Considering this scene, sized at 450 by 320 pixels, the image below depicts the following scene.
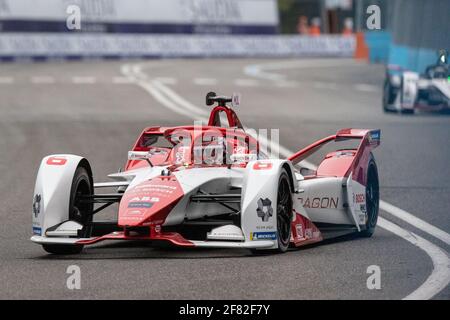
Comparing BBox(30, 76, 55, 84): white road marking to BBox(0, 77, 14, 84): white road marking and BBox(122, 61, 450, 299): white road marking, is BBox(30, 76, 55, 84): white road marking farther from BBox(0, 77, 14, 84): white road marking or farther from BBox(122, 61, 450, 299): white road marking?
BBox(122, 61, 450, 299): white road marking

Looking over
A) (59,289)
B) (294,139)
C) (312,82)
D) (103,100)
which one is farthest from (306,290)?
(312,82)

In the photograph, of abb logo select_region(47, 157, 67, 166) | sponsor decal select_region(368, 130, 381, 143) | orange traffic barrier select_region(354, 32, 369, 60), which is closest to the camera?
abb logo select_region(47, 157, 67, 166)

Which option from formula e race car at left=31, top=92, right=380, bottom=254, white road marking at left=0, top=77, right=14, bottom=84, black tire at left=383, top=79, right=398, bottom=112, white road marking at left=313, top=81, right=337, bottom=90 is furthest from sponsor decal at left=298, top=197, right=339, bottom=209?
white road marking at left=313, top=81, right=337, bottom=90

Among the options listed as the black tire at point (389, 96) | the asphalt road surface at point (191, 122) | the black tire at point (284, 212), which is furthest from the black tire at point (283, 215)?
the black tire at point (389, 96)

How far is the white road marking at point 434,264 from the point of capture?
324 inches

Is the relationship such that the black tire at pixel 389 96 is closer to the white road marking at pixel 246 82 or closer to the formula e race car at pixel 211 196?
the white road marking at pixel 246 82

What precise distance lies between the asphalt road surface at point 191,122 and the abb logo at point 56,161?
73 centimetres

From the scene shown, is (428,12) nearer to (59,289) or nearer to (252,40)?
(59,289)

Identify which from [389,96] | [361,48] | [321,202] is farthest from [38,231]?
[361,48]

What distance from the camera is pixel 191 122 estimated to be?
25.1 meters

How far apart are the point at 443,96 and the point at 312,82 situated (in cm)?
1285

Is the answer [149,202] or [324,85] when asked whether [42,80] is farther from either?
[149,202]

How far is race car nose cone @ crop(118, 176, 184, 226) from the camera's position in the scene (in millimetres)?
9828

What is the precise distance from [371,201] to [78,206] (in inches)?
111
